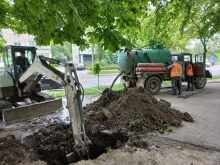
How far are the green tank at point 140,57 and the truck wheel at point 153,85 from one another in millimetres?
1104

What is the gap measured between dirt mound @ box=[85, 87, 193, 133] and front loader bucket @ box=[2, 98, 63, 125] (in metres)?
2.27

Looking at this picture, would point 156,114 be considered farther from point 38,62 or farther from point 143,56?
point 143,56

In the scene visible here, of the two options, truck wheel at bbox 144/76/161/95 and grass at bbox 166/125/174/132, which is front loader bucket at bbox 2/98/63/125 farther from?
truck wheel at bbox 144/76/161/95

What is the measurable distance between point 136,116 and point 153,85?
5.32 m

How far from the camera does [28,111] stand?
6.45 meters

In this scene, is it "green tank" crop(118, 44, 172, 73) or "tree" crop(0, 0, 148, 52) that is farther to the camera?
"green tank" crop(118, 44, 172, 73)

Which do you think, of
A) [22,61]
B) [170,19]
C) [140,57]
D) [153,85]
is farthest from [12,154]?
[170,19]

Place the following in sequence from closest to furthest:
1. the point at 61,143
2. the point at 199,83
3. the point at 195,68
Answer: the point at 61,143 < the point at 195,68 < the point at 199,83

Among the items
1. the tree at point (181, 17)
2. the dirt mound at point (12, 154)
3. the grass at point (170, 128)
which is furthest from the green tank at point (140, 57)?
the dirt mound at point (12, 154)

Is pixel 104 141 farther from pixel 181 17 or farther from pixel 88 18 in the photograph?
pixel 181 17

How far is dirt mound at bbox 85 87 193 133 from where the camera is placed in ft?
16.1

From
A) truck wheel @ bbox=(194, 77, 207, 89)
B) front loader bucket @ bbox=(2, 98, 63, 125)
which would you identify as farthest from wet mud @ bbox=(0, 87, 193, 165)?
truck wheel @ bbox=(194, 77, 207, 89)

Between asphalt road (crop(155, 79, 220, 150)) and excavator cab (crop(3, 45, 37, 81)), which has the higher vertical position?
excavator cab (crop(3, 45, 37, 81))

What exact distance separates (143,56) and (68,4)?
8882 millimetres
